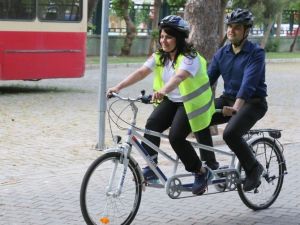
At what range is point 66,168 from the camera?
886 centimetres

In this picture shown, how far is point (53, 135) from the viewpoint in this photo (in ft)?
36.9

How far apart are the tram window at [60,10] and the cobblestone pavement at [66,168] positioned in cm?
176

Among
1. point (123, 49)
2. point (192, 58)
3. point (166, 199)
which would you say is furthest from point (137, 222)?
point (123, 49)

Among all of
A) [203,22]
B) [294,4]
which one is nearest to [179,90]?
[203,22]

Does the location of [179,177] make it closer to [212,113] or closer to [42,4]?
[212,113]

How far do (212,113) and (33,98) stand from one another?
10.3m

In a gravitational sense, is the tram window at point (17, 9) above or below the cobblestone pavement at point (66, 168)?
above

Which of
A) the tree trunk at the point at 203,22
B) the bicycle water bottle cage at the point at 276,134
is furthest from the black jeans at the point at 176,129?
the tree trunk at the point at 203,22

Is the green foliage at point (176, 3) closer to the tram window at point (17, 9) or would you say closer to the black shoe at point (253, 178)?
the tram window at point (17, 9)

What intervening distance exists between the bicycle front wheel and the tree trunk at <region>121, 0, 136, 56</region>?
26.3 metres

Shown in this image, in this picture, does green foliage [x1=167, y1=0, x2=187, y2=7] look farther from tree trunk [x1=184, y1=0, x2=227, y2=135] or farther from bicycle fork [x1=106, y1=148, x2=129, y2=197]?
bicycle fork [x1=106, y1=148, x2=129, y2=197]

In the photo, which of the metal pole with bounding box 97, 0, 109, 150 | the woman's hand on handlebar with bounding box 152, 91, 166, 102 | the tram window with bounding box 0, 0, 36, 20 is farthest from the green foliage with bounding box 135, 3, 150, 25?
the woman's hand on handlebar with bounding box 152, 91, 166, 102

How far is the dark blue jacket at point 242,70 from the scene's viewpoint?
Result: 6.39m

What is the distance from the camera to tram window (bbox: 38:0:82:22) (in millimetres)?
17484
